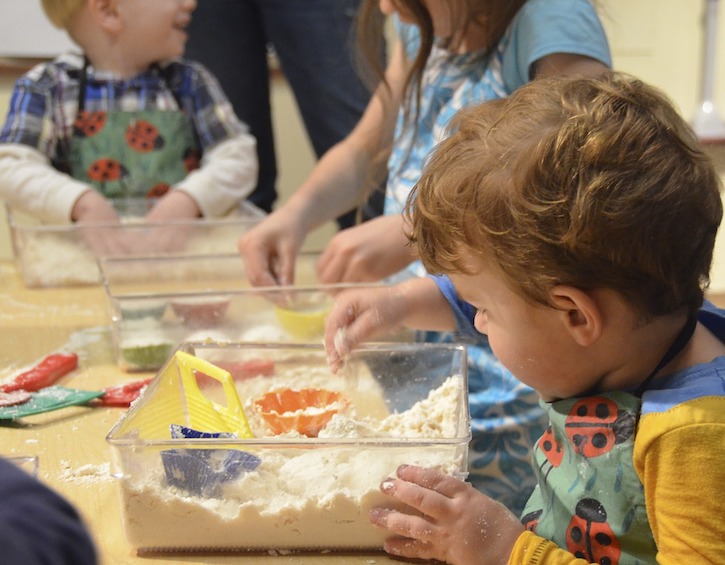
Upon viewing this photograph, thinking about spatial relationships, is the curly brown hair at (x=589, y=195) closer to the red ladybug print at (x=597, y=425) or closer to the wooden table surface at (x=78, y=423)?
the red ladybug print at (x=597, y=425)

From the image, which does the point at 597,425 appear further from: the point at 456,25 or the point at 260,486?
the point at 456,25

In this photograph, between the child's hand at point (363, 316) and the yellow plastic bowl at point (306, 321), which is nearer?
the child's hand at point (363, 316)

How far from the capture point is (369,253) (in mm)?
1084

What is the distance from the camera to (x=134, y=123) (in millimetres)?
1743

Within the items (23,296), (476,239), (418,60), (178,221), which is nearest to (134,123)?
(178,221)

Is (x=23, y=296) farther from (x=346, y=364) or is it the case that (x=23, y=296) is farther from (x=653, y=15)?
(x=653, y=15)

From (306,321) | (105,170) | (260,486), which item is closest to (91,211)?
(105,170)

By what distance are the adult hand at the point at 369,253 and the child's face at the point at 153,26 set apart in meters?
0.80

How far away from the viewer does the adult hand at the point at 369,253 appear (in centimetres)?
108

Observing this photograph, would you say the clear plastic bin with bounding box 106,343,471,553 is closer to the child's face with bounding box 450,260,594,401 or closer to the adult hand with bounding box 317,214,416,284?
the child's face with bounding box 450,260,594,401

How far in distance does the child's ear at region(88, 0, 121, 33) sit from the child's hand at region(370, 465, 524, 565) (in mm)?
1330

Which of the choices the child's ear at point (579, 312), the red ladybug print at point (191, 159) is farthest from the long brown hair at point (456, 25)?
the red ladybug print at point (191, 159)

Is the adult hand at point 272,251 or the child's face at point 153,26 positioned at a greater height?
the child's face at point 153,26

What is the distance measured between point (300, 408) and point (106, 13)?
1.16 metres
